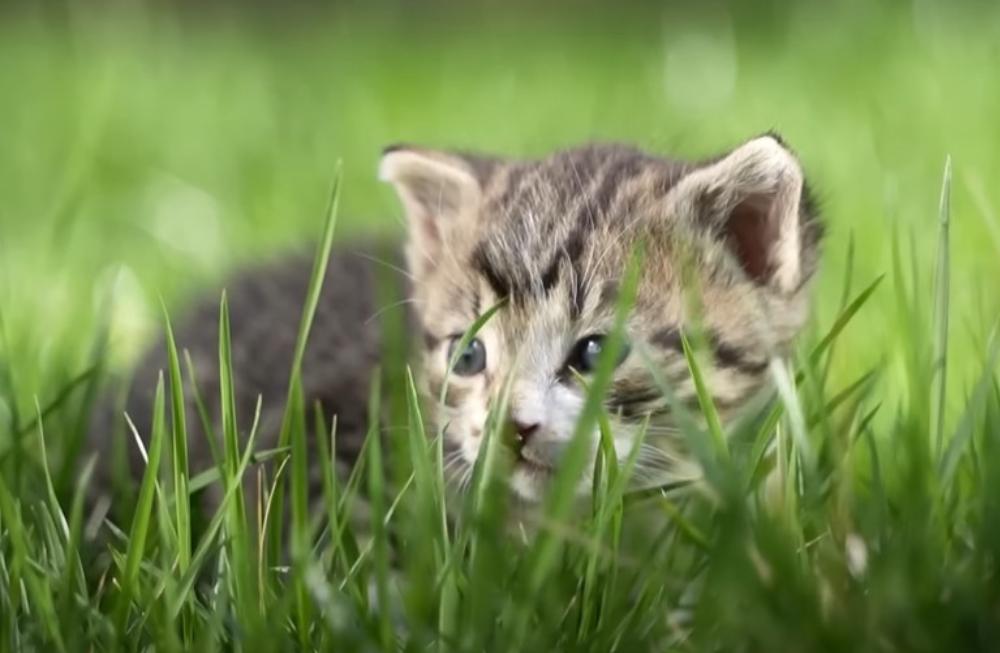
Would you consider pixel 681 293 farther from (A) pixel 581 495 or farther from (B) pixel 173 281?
(B) pixel 173 281

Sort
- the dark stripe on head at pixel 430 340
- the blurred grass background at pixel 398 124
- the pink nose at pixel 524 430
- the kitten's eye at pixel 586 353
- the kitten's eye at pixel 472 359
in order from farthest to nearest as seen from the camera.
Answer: the blurred grass background at pixel 398 124 → the dark stripe on head at pixel 430 340 → the kitten's eye at pixel 472 359 → the kitten's eye at pixel 586 353 → the pink nose at pixel 524 430

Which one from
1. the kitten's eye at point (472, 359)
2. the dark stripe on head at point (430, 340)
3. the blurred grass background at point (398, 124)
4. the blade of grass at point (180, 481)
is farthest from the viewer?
the blurred grass background at point (398, 124)

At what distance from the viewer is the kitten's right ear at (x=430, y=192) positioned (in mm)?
2453

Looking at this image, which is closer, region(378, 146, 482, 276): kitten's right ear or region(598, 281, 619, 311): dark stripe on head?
region(598, 281, 619, 311): dark stripe on head

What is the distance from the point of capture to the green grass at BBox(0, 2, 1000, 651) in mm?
1416

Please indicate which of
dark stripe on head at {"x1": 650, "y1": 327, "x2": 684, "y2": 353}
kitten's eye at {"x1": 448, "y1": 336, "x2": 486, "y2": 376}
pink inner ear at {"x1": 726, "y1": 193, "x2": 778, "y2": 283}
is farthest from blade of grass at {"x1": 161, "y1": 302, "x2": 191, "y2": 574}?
pink inner ear at {"x1": 726, "y1": 193, "x2": 778, "y2": 283}

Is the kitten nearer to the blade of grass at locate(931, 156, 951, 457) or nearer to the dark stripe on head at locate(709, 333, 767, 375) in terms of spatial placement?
the dark stripe on head at locate(709, 333, 767, 375)

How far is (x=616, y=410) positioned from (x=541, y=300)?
0.66 feet

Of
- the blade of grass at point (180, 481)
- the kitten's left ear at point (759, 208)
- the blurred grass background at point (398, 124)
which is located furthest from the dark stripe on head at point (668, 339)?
the blade of grass at point (180, 481)

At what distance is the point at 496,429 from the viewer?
5.24ft

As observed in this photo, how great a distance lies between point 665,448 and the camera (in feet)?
6.61

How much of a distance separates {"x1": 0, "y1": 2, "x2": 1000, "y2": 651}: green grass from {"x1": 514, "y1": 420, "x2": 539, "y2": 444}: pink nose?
4.8 inches

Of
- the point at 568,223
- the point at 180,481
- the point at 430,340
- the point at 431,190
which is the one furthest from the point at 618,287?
the point at 180,481

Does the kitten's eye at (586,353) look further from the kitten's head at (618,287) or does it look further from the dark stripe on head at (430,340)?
the dark stripe on head at (430,340)
